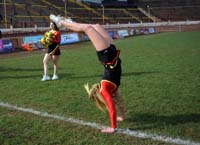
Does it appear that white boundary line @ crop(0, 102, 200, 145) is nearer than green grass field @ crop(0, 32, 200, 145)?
Yes

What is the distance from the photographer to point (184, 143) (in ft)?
17.2

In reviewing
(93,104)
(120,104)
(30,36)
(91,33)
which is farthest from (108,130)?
(30,36)

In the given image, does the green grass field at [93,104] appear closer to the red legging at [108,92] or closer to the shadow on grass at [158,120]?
the shadow on grass at [158,120]

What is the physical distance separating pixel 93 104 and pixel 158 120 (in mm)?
1736

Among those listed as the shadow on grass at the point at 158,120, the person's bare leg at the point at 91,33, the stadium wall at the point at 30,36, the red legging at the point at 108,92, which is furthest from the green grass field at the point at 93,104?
the stadium wall at the point at 30,36

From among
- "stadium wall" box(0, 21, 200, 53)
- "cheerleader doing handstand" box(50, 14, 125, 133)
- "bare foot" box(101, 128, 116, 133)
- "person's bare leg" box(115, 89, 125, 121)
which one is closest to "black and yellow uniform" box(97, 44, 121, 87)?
"cheerleader doing handstand" box(50, 14, 125, 133)

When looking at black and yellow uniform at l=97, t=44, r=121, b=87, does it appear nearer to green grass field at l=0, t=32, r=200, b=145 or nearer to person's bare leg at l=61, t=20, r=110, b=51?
person's bare leg at l=61, t=20, r=110, b=51

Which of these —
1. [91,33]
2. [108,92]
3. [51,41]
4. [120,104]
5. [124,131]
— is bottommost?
[124,131]

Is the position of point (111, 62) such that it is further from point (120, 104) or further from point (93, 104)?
point (93, 104)

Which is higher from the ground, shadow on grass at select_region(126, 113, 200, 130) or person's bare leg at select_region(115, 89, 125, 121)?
person's bare leg at select_region(115, 89, 125, 121)

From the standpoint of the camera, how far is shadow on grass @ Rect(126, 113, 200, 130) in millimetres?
6199

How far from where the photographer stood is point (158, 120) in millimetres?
6418

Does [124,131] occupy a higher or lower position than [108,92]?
lower

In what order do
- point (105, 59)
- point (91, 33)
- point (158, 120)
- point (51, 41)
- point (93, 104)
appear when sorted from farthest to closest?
point (51, 41) < point (93, 104) < point (158, 120) < point (105, 59) < point (91, 33)
